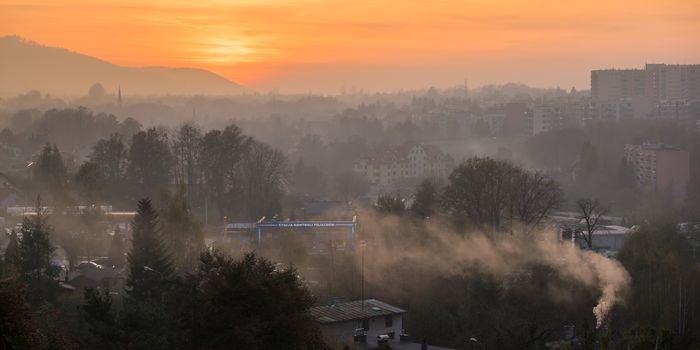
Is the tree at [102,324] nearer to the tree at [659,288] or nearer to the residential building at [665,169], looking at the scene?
the tree at [659,288]

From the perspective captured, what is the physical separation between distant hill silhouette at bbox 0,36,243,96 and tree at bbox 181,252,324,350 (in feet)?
405

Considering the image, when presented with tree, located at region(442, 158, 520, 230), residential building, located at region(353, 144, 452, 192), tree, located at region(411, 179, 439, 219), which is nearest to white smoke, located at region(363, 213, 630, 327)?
tree, located at region(411, 179, 439, 219)

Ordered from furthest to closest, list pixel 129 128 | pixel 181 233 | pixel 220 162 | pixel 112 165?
pixel 129 128, pixel 112 165, pixel 220 162, pixel 181 233

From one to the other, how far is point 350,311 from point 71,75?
149 meters

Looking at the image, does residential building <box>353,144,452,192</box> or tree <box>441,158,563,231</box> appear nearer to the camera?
tree <box>441,158,563,231</box>

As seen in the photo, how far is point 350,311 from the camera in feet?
54.1

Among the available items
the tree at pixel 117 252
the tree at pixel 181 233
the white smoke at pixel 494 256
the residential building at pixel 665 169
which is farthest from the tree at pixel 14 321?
the residential building at pixel 665 169

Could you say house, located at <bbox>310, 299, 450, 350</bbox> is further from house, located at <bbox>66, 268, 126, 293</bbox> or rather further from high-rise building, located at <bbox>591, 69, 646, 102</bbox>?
high-rise building, located at <bbox>591, 69, 646, 102</bbox>

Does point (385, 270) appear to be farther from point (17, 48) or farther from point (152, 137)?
point (17, 48)

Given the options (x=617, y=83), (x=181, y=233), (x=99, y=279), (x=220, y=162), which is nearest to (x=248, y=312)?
(x=181, y=233)

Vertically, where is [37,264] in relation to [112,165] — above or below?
below

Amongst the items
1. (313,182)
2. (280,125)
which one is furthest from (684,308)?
(280,125)

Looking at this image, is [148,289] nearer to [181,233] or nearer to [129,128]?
[181,233]

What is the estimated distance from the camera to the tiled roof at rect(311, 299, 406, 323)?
15.9 metres
